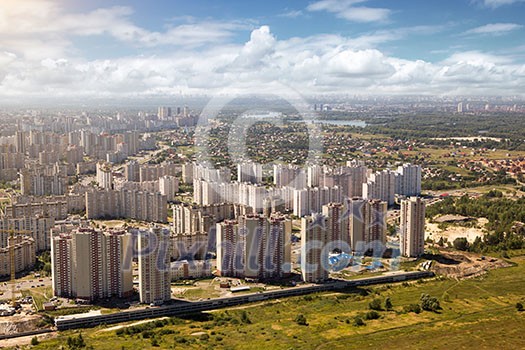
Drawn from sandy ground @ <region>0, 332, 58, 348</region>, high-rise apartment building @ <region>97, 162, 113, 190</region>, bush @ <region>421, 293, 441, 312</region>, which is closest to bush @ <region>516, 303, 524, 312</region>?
bush @ <region>421, 293, 441, 312</region>

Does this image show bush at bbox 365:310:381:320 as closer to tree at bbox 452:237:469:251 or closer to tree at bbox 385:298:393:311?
tree at bbox 385:298:393:311

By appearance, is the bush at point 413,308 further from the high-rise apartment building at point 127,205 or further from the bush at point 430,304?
the high-rise apartment building at point 127,205

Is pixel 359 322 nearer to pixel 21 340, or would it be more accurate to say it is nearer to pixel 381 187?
Result: pixel 21 340

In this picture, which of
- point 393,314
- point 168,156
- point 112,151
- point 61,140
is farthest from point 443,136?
point 393,314

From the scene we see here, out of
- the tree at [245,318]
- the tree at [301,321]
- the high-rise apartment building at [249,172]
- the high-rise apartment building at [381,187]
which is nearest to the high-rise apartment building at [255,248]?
the tree at [245,318]

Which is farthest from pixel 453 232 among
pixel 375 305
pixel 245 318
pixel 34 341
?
pixel 34 341

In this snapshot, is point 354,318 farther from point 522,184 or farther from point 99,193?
point 522,184

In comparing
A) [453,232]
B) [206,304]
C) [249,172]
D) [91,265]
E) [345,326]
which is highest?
[249,172]
